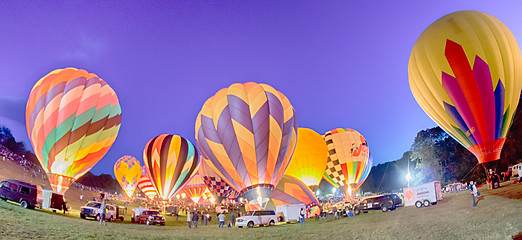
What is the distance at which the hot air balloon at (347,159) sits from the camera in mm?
32406

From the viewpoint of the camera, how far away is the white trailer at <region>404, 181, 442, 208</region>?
1867cm

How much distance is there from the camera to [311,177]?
1164 inches

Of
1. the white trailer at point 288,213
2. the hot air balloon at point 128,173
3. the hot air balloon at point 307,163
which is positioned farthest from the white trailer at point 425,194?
the hot air balloon at point 128,173

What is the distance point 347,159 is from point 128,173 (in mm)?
31292

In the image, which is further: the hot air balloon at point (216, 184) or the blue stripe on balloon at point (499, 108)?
the hot air balloon at point (216, 184)

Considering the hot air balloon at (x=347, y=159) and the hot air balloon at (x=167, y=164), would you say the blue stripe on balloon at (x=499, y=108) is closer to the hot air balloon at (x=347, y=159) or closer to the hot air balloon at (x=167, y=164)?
the hot air balloon at (x=347, y=159)

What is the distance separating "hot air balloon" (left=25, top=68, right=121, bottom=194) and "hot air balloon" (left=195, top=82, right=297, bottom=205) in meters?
6.86

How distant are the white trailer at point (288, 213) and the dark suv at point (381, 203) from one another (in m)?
4.16

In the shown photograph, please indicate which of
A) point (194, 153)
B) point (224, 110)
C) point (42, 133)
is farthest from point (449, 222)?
point (194, 153)

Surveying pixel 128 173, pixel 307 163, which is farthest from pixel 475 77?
pixel 128 173

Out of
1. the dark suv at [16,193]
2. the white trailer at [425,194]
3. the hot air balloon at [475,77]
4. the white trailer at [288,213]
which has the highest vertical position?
the hot air balloon at [475,77]

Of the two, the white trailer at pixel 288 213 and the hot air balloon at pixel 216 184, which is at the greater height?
the hot air balloon at pixel 216 184

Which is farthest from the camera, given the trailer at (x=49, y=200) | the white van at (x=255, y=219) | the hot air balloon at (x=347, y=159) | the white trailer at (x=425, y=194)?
the hot air balloon at (x=347, y=159)

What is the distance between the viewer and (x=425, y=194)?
62.6ft
